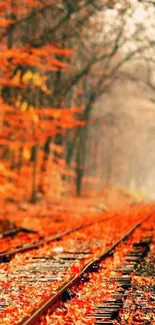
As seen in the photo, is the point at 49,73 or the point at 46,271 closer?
the point at 46,271

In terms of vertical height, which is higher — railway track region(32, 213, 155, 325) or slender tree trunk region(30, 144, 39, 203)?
slender tree trunk region(30, 144, 39, 203)

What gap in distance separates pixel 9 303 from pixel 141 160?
107156 millimetres

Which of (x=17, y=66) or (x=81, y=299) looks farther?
(x=17, y=66)

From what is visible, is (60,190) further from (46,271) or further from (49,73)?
(46,271)

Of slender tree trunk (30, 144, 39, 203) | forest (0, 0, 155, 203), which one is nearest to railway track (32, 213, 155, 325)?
forest (0, 0, 155, 203)

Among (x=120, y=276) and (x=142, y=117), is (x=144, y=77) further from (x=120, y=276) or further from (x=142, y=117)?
(x=142, y=117)

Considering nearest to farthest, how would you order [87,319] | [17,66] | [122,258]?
[87,319] → [122,258] → [17,66]

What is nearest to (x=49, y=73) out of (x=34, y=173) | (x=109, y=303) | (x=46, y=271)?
(x=34, y=173)

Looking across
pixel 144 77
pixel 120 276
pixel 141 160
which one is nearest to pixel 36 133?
pixel 144 77

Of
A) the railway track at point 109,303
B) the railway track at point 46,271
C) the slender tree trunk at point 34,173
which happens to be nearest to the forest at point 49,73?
the slender tree trunk at point 34,173

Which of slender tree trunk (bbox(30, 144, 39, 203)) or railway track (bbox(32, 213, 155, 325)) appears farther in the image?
slender tree trunk (bbox(30, 144, 39, 203))

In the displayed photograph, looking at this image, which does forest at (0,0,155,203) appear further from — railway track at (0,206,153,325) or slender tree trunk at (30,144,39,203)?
railway track at (0,206,153,325)

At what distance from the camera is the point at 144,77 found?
44.0m

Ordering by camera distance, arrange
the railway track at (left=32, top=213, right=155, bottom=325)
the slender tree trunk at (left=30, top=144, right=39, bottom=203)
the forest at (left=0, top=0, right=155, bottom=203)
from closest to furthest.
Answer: the railway track at (left=32, top=213, right=155, bottom=325)
the forest at (left=0, top=0, right=155, bottom=203)
the slender tree trunk at (left=30, top=144, right=39, bottom=203)
